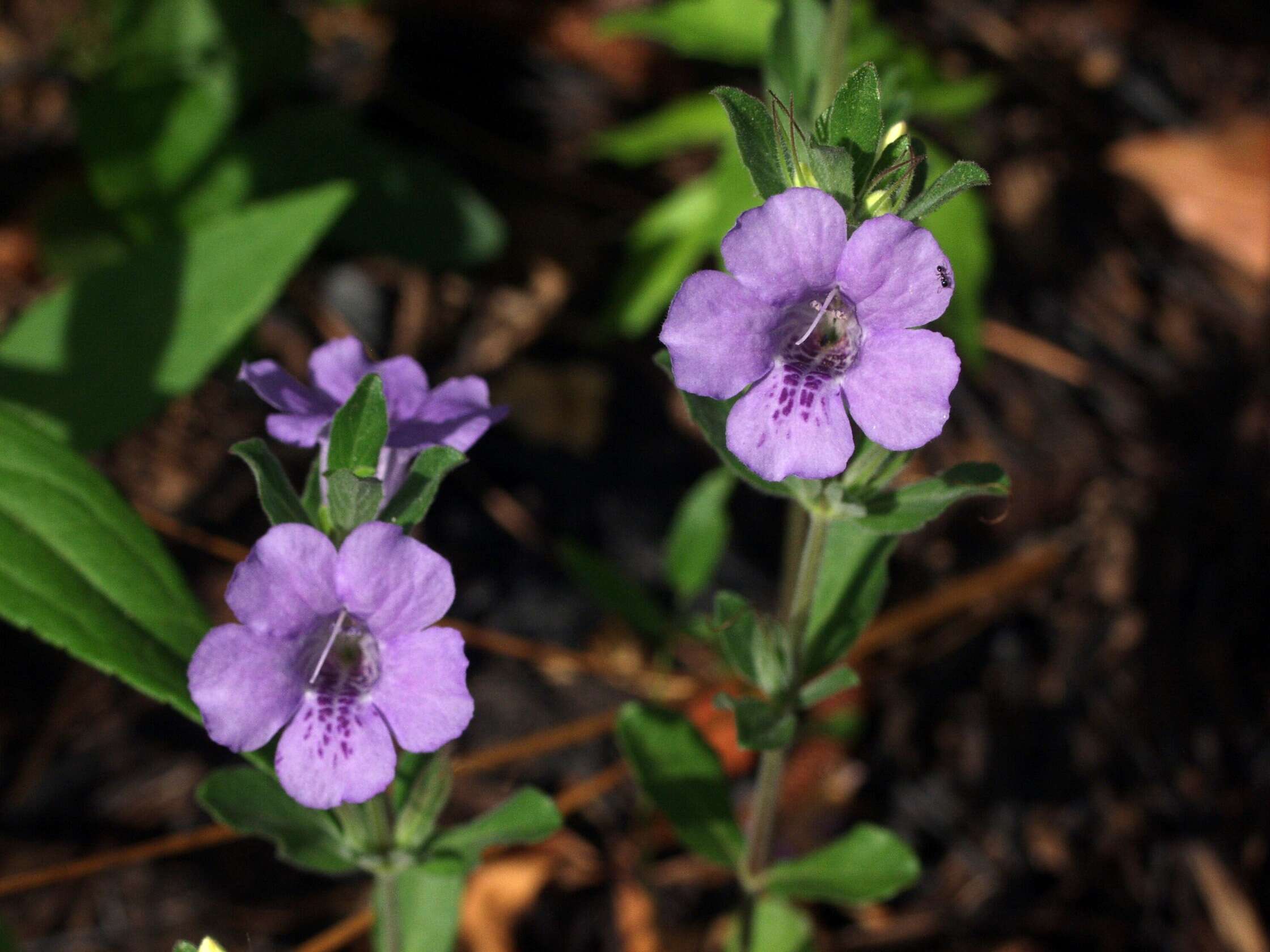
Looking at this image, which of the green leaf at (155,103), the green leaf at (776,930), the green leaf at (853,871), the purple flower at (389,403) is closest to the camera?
the purple flower at (389,403)

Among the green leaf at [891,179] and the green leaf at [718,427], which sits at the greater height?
the green leaf at [891,179]

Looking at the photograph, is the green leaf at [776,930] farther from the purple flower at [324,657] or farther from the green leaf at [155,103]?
the green leaf at [155,103]

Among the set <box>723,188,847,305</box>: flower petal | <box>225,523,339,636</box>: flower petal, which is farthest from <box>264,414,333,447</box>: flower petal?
<box>723,188,847,305</box>: flower petal

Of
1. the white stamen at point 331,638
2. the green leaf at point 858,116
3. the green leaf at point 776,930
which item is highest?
the green leaf at point 858,116

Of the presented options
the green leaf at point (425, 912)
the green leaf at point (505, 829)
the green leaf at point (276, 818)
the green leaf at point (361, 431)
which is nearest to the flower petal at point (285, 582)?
the green leaf at point (361, 431)

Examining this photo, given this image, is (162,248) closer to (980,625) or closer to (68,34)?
(68,34)

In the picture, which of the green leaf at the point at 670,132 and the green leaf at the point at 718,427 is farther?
the green leaf at the point at 670,132

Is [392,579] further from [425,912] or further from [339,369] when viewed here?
[425,912]

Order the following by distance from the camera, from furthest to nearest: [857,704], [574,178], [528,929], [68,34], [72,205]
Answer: [574,178] → [68,34] → [72,205] → [857,704] → [528,929]

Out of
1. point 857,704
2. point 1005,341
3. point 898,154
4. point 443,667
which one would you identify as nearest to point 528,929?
point 857,704
